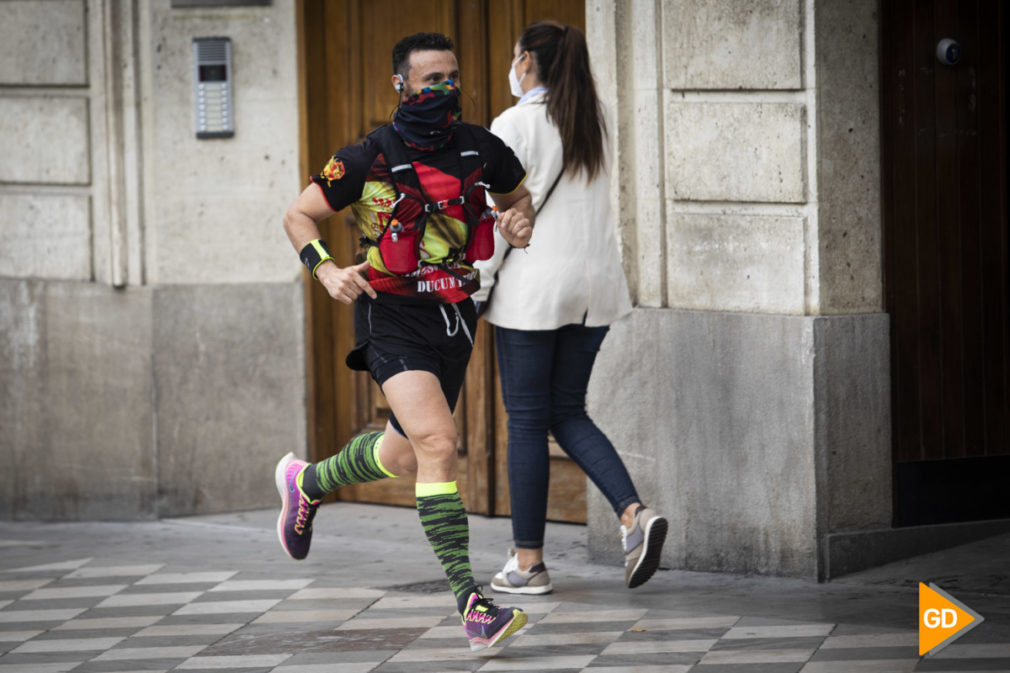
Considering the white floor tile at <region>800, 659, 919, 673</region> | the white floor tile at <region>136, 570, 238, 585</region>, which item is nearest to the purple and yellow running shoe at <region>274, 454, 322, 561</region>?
the white floor tile at <region>136, 570, 238, 585</region>

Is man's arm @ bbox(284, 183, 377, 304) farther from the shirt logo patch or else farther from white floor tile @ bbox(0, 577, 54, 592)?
white floor tile @ bbox(0, 577, 54, 592)

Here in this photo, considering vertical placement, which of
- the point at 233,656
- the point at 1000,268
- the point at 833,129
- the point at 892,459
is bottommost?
the point at 233,656

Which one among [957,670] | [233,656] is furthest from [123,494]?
[957,670]

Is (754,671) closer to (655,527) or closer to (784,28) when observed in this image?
(655,527)

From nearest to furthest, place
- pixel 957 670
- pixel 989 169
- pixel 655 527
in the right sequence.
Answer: pixel 957 670, pixel 655 527, pixel 989 169

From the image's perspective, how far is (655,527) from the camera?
5539 mm

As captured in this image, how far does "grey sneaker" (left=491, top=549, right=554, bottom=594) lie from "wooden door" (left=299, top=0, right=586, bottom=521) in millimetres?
1342

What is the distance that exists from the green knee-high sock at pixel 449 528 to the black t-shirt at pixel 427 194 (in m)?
0.60

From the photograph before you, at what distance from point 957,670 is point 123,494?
444 centimetres

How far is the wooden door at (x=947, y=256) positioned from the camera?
623 centimetres

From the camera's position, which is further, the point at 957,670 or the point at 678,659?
the point at 678,659

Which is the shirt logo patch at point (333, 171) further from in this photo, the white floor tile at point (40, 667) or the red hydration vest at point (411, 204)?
the white floor tile at point (40, 667)

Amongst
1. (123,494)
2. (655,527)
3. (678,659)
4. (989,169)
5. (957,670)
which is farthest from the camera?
(123,494)

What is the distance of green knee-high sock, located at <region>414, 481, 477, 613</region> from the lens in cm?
502
